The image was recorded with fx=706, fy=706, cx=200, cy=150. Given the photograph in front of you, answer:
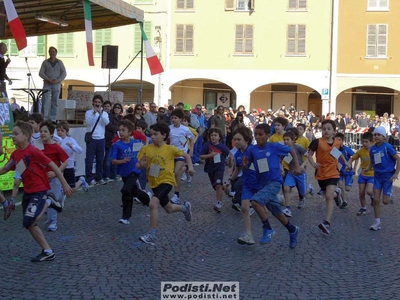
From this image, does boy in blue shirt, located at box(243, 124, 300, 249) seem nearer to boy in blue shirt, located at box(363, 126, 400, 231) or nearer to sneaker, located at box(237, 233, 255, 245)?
sneaker, located at box(237, 233, 255, 245)

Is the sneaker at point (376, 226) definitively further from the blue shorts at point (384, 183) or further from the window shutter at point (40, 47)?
the window shutter at point (40, 47)

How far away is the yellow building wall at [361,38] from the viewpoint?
38.4 m

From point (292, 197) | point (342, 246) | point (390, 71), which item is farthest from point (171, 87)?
point (342, 246)

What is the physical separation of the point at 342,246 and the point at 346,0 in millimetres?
31506

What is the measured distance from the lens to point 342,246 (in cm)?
889

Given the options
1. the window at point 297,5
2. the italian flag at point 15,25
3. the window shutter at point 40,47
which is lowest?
the italian flag at point 15,25

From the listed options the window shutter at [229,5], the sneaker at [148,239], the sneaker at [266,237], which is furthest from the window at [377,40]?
the sneaker at [148,239]

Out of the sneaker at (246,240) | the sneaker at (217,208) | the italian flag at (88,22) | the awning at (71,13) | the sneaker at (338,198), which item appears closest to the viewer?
the sneaker at (246,240)

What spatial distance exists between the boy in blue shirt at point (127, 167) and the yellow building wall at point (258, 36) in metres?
28.8

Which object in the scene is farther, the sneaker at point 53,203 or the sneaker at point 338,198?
the sneaker at point 338,198

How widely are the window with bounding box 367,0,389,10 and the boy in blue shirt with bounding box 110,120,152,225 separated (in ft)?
100

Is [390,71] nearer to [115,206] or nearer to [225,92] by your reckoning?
[225,92]

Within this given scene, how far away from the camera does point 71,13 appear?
17.4m

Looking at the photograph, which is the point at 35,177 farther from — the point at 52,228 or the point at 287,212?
the point at 287,212
